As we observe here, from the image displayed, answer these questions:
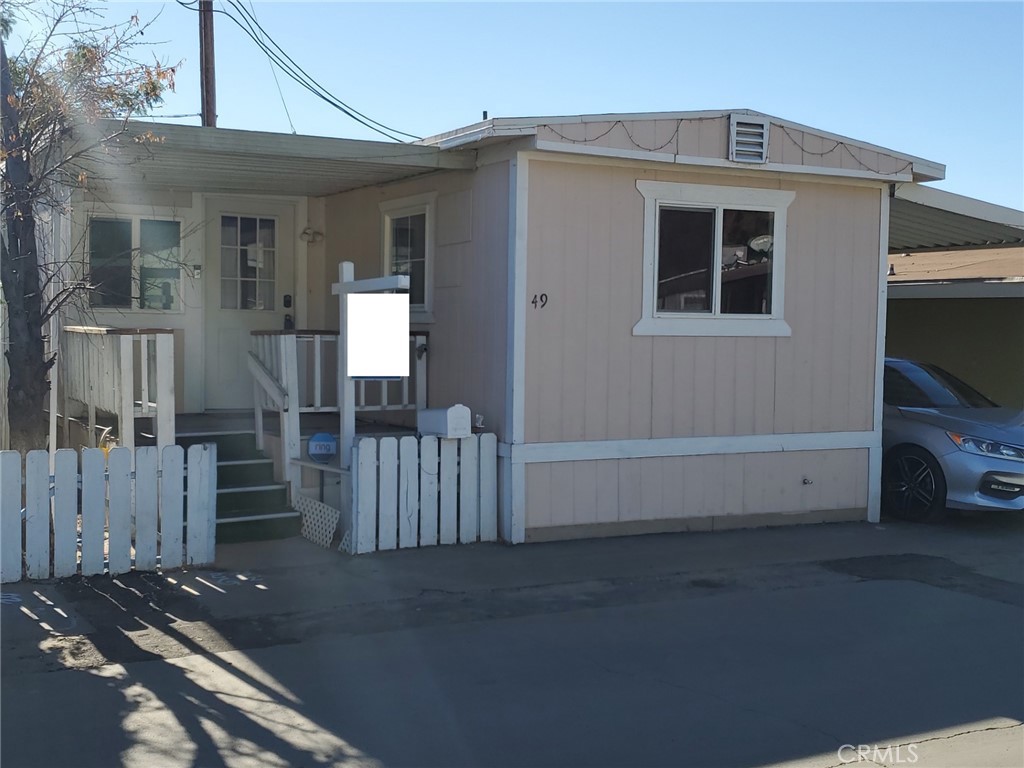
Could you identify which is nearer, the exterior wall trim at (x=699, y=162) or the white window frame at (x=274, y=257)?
the exterior wall trim at (x=699, y=162)

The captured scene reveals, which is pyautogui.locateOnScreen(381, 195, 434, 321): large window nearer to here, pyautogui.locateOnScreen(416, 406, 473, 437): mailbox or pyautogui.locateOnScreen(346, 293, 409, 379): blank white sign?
pyautogui.locateOnScreen(346, 293, 409, 379): blank white sign

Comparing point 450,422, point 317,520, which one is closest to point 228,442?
point 317,520

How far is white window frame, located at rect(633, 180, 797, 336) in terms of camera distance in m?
8.38

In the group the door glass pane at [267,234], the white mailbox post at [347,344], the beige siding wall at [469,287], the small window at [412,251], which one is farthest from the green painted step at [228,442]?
the door glass pane at [267,234]

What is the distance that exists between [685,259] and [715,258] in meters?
0.26

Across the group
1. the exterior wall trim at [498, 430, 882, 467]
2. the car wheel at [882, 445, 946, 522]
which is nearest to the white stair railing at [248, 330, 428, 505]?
the exterior wall trim at [498, 430, 882, 467]

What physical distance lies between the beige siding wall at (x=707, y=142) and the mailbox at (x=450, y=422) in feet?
7.20

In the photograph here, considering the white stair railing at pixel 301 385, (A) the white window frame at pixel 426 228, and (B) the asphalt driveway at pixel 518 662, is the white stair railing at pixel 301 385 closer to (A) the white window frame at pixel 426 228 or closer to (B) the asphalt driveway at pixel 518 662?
(A) the white window frame at pixel 426 228

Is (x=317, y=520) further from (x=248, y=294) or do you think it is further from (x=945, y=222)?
(x=945, y=222)

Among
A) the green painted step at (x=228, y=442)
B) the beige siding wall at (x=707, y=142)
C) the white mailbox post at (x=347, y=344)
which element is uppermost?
the beige siding wall at (x=707, y=142)

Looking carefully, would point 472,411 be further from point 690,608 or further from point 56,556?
point 56,556

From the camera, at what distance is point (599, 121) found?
7863 mm

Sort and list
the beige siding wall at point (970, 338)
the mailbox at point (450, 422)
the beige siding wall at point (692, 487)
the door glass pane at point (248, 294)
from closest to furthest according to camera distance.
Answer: the mailbox at point (450, 422), the beige siding wall at point (692, 487), the door glass pane at point (248, 294), the beige siding wall at point (970, 338)

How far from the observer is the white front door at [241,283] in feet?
34.9
